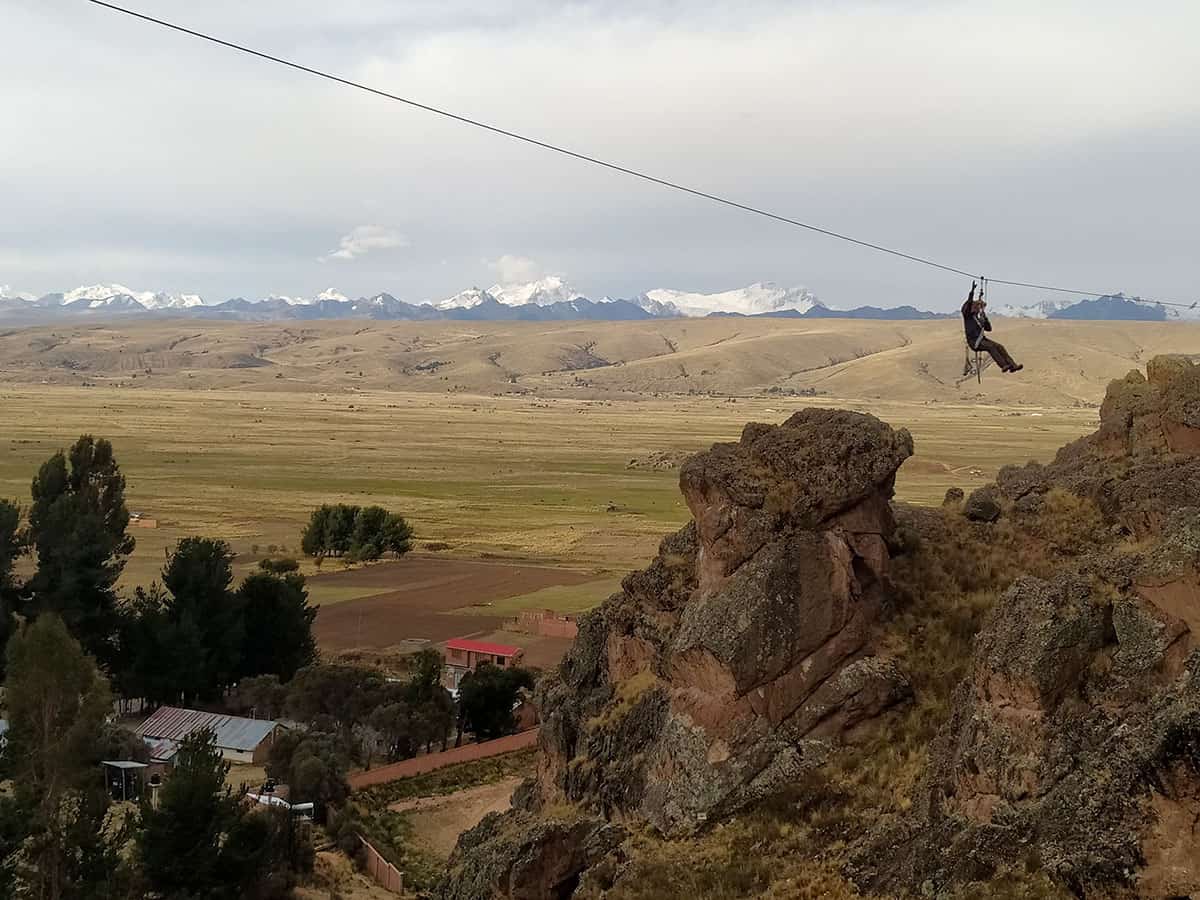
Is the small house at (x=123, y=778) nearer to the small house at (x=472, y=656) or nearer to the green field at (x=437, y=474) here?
the small house at (x=472, y=656)

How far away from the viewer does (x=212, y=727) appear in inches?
1383

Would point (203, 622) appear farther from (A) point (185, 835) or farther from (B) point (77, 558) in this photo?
(A) point (185, 835)

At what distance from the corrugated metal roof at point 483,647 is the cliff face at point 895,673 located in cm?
2239

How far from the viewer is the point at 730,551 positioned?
18.1 m

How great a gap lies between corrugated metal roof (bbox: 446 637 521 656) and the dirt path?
474 inches

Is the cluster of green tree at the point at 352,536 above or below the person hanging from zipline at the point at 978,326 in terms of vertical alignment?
below

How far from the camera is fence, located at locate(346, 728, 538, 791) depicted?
32.2 metres

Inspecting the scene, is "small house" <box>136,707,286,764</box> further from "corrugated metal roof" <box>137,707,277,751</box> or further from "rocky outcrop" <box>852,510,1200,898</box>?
"rocky outcrop" <box>852,510,1200,898</box>

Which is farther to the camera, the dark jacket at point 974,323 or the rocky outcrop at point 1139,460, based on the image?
the dark jacket at point 974,323

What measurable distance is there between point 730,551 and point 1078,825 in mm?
7439

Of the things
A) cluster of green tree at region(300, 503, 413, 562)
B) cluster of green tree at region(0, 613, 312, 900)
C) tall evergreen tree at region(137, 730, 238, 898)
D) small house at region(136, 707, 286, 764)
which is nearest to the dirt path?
cluster of green tree at region(0, 613, 312, 900)

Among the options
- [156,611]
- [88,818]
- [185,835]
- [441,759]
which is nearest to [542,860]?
[185,835]

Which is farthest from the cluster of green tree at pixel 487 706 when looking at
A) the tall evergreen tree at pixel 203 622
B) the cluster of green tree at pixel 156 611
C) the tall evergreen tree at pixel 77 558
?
the tall evergreen tree at pixel 77 558

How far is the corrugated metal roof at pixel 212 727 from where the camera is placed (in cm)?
3472
